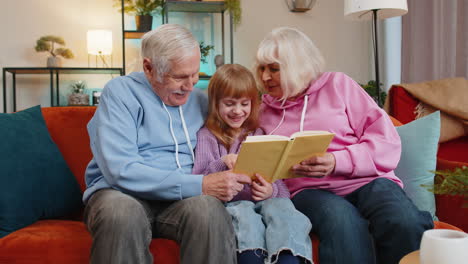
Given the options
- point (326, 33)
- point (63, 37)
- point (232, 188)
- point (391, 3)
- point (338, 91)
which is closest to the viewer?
point (232, 188)

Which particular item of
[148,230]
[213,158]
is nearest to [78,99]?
[213,158]

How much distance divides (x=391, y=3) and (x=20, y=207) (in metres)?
2.24

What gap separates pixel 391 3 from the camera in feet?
9.58

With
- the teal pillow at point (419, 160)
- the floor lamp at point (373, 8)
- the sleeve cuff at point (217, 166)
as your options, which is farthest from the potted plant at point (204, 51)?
the sleeve cuff at point (217, 166)

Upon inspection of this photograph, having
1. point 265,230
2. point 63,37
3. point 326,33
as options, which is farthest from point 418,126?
point 63,37

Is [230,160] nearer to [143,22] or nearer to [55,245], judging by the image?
[55,245]

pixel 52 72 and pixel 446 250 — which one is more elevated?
pixel 52 72

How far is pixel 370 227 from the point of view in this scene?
1.58 meters

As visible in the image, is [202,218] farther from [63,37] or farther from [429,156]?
[63,37]

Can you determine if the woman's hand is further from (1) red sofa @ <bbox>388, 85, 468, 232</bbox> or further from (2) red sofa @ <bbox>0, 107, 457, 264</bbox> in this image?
(1) red sofa @ <bbox>388, 85, 468, 232</bbox>

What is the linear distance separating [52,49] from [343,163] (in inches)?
131

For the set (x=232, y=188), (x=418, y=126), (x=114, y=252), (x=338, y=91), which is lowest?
(x=114, y=252)

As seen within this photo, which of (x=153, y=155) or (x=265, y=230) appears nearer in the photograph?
(x=265, y=230)

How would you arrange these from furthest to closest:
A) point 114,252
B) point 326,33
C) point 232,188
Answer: point 326,33
point 232,188
point 114,252
